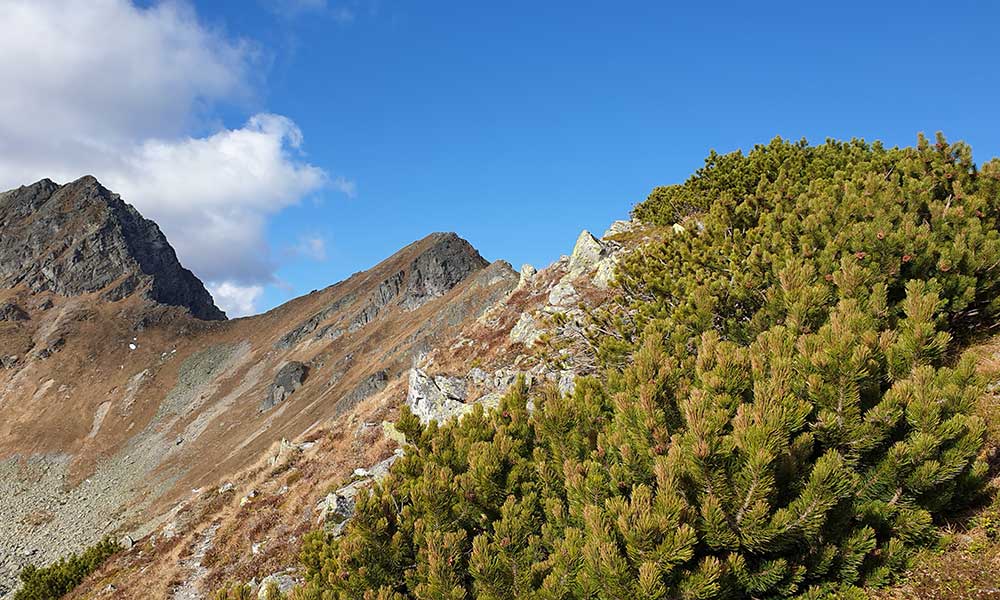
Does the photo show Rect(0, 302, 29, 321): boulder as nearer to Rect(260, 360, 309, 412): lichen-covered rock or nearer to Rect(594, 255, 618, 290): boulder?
Rect(260, 360, 309, 412): lichen-covered rock

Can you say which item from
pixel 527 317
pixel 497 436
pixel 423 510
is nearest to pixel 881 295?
pixel 497 436

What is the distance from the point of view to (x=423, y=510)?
21.6 feet

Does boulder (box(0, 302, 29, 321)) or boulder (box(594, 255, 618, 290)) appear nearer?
boulder (box(594, 255, 618, 290))

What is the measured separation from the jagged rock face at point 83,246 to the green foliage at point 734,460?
440 ft

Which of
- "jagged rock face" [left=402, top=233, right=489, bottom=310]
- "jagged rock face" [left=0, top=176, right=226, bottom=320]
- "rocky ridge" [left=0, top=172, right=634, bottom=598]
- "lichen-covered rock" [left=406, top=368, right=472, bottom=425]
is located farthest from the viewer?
"jagged rock face" [left=0, top=176, right=226, bottom=320]

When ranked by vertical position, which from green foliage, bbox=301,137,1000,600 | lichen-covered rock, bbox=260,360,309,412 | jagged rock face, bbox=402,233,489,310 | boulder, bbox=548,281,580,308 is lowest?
green foliage, bbox=301,137,1000,600

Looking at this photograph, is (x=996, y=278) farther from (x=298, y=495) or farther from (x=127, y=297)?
(x=127, y=297)

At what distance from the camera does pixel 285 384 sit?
67.2m

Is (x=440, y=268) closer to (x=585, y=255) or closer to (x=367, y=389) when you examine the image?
(x=367, y=389)

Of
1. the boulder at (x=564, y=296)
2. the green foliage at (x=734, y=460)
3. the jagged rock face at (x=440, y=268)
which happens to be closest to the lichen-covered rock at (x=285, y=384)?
the jagged rock face at (x=440, y=268)

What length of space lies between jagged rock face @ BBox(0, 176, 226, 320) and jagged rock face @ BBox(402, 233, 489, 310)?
72.8 meters

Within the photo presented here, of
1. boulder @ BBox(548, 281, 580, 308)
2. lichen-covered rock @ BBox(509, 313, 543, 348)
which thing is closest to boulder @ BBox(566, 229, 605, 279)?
boulder @ BBox(548, 281, 580, 308)

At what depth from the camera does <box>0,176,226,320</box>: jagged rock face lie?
4363 inches

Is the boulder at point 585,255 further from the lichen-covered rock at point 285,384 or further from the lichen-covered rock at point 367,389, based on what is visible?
the lichen-covered rock at point 285,384
